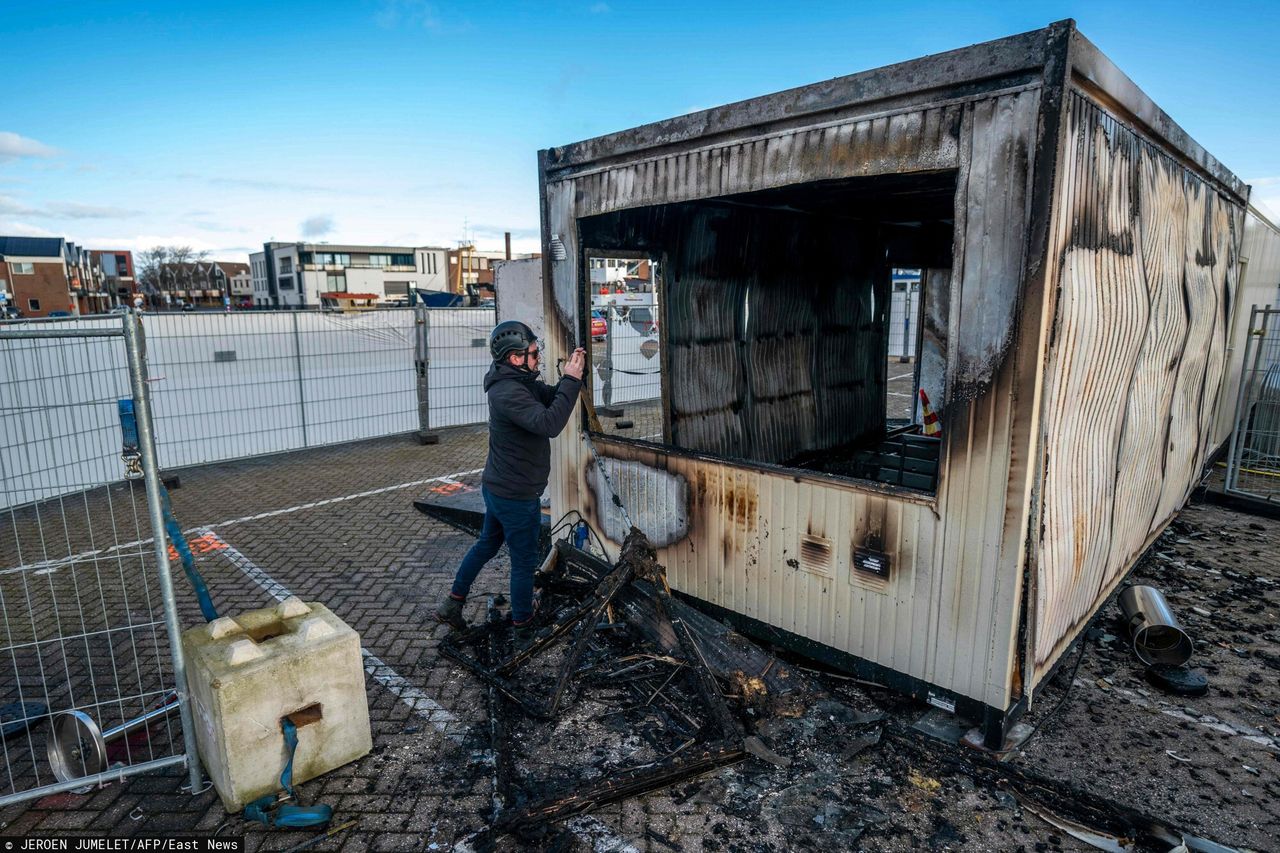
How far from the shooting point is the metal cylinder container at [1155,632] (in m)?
4.46

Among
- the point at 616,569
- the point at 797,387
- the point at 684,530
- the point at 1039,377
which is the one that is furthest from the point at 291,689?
the point at 797,387

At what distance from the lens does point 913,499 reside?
3734 mm

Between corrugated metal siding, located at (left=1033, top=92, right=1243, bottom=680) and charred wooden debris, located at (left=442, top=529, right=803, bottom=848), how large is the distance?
163 centimetres

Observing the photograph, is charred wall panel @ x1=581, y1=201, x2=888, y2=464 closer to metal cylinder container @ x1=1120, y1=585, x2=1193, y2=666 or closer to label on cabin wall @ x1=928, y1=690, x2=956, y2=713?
label on cabin wall @ x1=928, y1=690, x2=956, y2=713

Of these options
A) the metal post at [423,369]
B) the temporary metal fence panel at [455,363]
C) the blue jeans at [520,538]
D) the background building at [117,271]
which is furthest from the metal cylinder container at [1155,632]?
the background building at [117,271]

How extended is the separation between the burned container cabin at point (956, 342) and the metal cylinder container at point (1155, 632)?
0.25 m

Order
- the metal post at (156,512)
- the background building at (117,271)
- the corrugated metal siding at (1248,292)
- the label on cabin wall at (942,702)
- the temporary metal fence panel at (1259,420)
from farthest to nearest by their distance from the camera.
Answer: the background building at (117,271)
the corrugated metal siding at (1248,292)
the temporary metal fence panel at (1259,420)
the label on cabin wall at (942,702)
the metal post at (156,512)

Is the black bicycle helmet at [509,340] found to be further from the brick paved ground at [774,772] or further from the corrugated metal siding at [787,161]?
the brick paved ground at [774,772]

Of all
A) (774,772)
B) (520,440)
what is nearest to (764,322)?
(520,440)

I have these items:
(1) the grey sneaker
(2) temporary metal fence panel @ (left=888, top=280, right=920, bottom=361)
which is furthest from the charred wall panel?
(2) temporary metal fence panel @ (left=888, top=280, right=920, bottom=361)

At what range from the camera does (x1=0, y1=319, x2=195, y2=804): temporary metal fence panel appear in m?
3.27

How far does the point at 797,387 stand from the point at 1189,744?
4923mm

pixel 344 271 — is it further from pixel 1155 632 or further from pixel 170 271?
pixel 1155 632

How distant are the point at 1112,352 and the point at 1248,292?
670 centimetres
